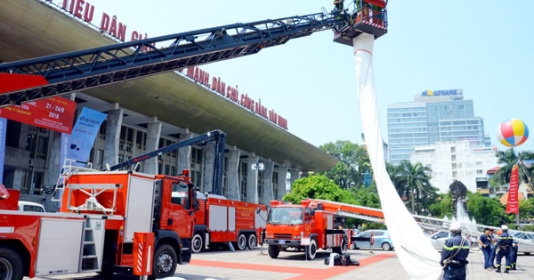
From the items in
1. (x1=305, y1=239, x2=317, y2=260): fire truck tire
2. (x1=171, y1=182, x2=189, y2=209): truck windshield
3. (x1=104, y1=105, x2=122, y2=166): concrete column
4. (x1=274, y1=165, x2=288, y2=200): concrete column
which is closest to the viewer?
(x1=171, y1=182, x2=189, y2=209): truck windshield

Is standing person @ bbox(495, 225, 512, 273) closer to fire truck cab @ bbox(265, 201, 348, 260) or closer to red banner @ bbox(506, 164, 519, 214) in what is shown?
fire truck cab @ bbox(265, 201, 348, 260)

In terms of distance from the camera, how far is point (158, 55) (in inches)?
477

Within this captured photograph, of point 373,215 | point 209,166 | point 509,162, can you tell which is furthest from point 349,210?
point 509,162

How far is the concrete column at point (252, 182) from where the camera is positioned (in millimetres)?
56344

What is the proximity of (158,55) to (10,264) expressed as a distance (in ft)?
21.2

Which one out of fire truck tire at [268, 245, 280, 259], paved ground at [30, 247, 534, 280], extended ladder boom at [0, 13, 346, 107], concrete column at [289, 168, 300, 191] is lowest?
paved ground at [30, 247, 534, 280]

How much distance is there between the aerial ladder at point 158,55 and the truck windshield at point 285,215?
28.7 ft

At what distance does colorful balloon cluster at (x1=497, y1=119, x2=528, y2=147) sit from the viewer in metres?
30.4

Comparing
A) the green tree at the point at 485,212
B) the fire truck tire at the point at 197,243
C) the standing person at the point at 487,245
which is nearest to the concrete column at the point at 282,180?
the green tree at the point at 485,212

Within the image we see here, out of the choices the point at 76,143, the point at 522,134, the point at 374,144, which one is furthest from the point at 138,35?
the point at 522,134

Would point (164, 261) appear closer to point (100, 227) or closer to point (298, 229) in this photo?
point (100, 227)

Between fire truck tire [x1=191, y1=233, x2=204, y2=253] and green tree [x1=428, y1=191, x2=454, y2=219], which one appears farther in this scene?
green tree [x1=428, y1=191, x2=454, y2=219]

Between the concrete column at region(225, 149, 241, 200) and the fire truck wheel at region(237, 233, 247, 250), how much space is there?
24334mm

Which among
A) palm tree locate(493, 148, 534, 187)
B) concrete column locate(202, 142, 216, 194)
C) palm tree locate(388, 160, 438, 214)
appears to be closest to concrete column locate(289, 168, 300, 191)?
palm tree locate(388, 160, 438, 214)
